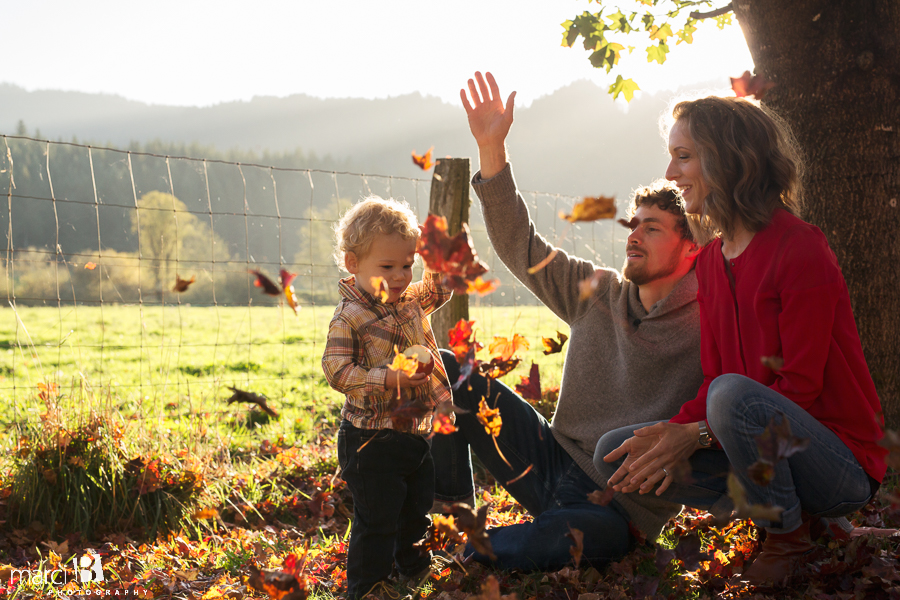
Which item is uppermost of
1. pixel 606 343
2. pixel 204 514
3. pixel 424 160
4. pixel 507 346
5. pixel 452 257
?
pixel 424 160

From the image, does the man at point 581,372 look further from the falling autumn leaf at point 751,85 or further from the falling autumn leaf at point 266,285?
the falling autumn leaf at point 266,285

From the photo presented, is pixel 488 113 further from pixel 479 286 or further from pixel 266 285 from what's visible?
pixel 266 285

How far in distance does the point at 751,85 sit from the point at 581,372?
4.73 ft

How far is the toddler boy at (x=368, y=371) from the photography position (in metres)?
1.86

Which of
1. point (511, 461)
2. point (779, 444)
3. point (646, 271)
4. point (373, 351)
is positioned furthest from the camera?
point (511, 461)

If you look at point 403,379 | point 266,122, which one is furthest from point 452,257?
point 266,122

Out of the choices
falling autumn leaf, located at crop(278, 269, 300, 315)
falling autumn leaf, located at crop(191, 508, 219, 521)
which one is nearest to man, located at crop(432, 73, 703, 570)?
falling autumn leaf, located at crop(278, 269, 300, 315)

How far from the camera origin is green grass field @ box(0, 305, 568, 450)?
3.21 meters

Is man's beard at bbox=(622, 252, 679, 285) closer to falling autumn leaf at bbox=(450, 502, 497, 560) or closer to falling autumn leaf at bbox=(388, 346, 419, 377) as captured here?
falling autumn leaf at bbox=(388, 346, 419, 377)

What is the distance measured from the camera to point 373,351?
6.24ft

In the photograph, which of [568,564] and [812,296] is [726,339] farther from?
[568,564]

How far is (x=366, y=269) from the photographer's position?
189 cm

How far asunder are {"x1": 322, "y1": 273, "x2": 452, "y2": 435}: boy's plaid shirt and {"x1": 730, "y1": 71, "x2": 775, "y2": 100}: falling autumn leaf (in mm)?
1449

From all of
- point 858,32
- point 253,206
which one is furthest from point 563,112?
point 858,32
